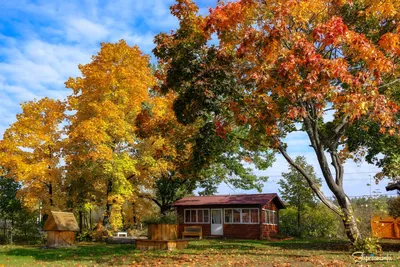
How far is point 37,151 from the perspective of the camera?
83.5 ft

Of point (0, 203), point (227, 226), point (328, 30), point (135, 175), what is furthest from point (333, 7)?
point (0, 203)

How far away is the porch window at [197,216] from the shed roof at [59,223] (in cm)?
1406

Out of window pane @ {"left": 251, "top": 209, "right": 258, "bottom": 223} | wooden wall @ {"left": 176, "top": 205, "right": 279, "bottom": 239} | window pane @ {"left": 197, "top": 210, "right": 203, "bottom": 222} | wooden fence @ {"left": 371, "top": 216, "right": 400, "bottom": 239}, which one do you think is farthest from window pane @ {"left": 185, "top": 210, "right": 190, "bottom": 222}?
wooden fence @ {"left": 371, "top": 216, "right": 400, "bottom": 239}

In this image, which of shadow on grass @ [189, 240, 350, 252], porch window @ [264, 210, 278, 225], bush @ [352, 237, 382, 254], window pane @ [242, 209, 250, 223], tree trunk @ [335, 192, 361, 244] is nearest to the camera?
bush @ [352, 237, 382, 254]

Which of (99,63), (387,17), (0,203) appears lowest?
(0,203)

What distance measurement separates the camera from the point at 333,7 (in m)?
13.5

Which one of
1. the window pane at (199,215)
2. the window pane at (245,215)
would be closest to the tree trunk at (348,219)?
the window pane at (245,215)

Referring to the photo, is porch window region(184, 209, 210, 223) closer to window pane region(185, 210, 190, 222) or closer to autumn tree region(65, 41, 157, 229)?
window pane region(185, 210, 190, 222)

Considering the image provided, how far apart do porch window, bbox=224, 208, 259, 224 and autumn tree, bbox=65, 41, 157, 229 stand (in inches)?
363

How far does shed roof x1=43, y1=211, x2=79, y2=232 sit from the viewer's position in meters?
19.3

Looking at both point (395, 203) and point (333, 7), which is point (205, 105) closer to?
point (333, 7)

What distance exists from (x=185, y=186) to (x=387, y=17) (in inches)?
893

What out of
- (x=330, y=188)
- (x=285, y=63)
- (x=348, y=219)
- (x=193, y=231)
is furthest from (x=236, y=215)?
(x=285, y=63)

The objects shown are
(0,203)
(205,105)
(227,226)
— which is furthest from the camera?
(227,226)
